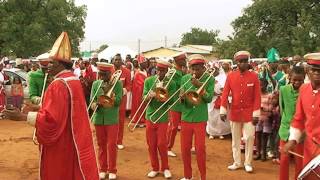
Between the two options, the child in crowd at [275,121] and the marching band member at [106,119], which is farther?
the child in crowd at [275,121]

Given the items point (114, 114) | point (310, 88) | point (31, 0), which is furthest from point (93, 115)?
point (31, 0)

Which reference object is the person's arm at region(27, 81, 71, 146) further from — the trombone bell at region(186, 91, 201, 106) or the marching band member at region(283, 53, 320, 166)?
the trombone bell at region(186, 91, 201, 106)

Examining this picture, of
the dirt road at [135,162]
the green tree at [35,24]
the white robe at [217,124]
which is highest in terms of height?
the green tree at [35,24]

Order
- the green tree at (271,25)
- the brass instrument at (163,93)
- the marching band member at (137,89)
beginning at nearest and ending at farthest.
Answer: the brass instrument at (163,93)
the marching band member at (137,89)
the green tree at (271,25)

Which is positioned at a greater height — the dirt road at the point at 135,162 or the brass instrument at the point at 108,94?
the brass instrument at the point at 108,94

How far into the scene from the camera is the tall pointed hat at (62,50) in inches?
192

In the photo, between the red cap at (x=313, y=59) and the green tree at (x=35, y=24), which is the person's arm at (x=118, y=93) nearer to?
the red cap at (x=313, y=59)

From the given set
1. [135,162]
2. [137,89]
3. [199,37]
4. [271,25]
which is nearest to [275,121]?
[135,162]

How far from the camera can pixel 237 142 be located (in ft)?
30.0

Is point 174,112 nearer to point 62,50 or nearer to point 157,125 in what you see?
point 157,125

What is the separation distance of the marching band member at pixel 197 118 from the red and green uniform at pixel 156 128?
54cm

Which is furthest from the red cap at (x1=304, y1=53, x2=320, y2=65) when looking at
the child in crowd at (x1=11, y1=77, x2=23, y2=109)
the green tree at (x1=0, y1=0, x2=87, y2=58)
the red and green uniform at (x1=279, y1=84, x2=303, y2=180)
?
A: the green tree at (x1=0, y1=0, x2=87, y2=58)

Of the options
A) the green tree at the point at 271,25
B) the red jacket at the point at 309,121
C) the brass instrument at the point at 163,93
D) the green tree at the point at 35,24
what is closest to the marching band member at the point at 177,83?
the brass instrument at the point at 163,93

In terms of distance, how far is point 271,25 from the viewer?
142 ft
